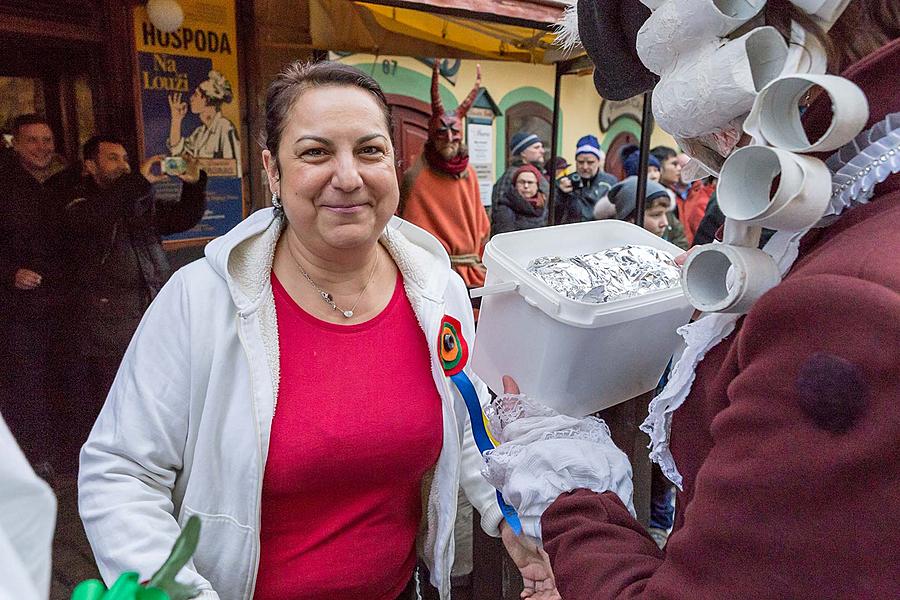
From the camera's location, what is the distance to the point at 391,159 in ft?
5.51

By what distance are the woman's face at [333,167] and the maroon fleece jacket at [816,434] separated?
3.40 feet

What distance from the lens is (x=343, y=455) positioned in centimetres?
152

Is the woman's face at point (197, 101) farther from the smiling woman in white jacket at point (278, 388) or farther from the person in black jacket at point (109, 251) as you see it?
the smiling woman in white jacket at point (278, 388)

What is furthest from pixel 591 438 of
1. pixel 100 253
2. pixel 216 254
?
pixel 100 253

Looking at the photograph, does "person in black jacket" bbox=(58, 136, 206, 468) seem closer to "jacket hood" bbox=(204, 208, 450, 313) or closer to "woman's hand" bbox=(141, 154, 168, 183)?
"woman's hand" bbox=(141, 154, 168, 183)

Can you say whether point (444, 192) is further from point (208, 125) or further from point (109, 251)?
point (109, 251)

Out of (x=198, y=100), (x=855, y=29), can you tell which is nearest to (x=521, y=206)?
(x=198, y=100)

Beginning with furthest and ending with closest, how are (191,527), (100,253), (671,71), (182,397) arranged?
(100,253), (182,397), (671,71), (191,527)

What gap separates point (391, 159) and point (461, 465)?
35.6 inches

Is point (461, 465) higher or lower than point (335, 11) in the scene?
lower

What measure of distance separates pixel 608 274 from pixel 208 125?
2831mm

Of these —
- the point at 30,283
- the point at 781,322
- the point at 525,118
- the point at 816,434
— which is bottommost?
the point at 30,283

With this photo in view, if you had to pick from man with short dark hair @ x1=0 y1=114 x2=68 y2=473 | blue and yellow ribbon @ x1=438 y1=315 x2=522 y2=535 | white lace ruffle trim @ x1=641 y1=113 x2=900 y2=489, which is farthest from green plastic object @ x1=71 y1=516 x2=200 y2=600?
man with short dark hair @ x1=0 y1=114 x2=68 y2=473

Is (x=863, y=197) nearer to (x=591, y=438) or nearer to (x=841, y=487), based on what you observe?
(x=841, y=487)
